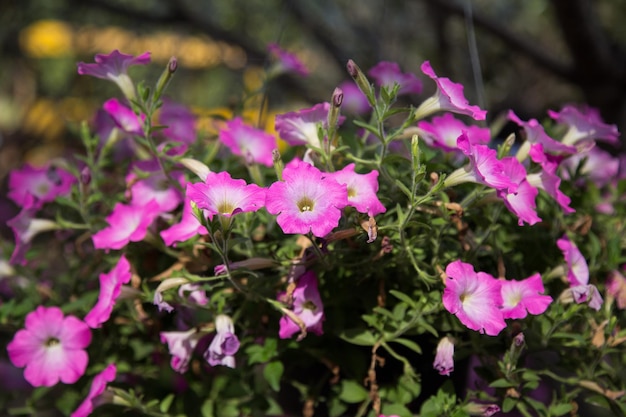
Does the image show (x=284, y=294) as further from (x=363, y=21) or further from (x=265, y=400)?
(x=363, y=21)

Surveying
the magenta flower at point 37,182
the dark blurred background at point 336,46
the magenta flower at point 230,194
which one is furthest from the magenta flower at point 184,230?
the dark blurred background at point 336,46

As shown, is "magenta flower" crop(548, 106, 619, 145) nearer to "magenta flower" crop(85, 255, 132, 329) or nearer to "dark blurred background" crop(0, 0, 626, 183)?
"dark blurred background" crop(0, 0, 626, 183)

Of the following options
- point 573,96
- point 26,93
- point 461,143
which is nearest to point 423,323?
point 461,143

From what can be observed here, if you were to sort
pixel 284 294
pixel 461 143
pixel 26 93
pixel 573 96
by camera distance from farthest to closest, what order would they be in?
pixel 26 93, pixel 573 96, pixel 284 294, pixel 461 143

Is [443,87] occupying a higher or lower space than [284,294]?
higher

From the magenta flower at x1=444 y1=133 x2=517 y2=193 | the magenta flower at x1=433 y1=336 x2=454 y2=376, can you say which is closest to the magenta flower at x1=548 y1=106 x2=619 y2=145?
the magenta flower at x1=444 y1=133 x2=517 y2=193

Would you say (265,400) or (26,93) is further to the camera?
(26,93)

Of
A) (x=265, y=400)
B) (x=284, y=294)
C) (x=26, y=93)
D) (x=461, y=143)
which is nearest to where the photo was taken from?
(x=461, y=143)

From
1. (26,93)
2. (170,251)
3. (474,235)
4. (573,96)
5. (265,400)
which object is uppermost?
(474,235)
